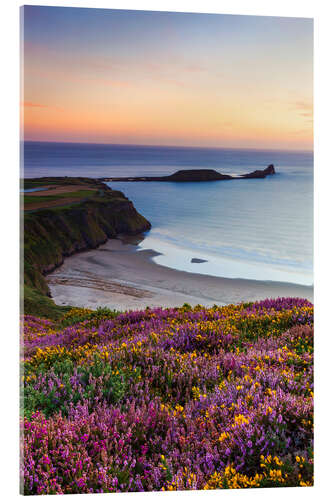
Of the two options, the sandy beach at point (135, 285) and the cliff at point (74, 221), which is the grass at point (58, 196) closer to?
the cliff at point (74, 221)

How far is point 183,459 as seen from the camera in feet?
12.3

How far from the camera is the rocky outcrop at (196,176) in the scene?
7.11 meters

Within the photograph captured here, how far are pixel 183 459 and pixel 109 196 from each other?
14.9ft

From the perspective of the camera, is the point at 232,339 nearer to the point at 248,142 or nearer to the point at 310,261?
the point at 310,261

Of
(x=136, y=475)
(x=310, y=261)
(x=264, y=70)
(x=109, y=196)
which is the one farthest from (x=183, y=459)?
(x=264, y=70)

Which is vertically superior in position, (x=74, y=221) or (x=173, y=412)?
(x=74, y=221)

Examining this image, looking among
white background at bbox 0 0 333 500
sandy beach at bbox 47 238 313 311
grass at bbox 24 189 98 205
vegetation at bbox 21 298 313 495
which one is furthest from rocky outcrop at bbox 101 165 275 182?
vegetation at bbox 21 298 313 495

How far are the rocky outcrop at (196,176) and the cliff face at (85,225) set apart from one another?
0.35 meters

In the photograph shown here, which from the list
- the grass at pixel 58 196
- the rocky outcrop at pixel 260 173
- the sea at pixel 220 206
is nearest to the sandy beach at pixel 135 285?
the sea at pixel 220 206

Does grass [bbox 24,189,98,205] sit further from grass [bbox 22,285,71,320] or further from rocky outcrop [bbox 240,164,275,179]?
rocky outcrop [bbox 240,164,275,179]
